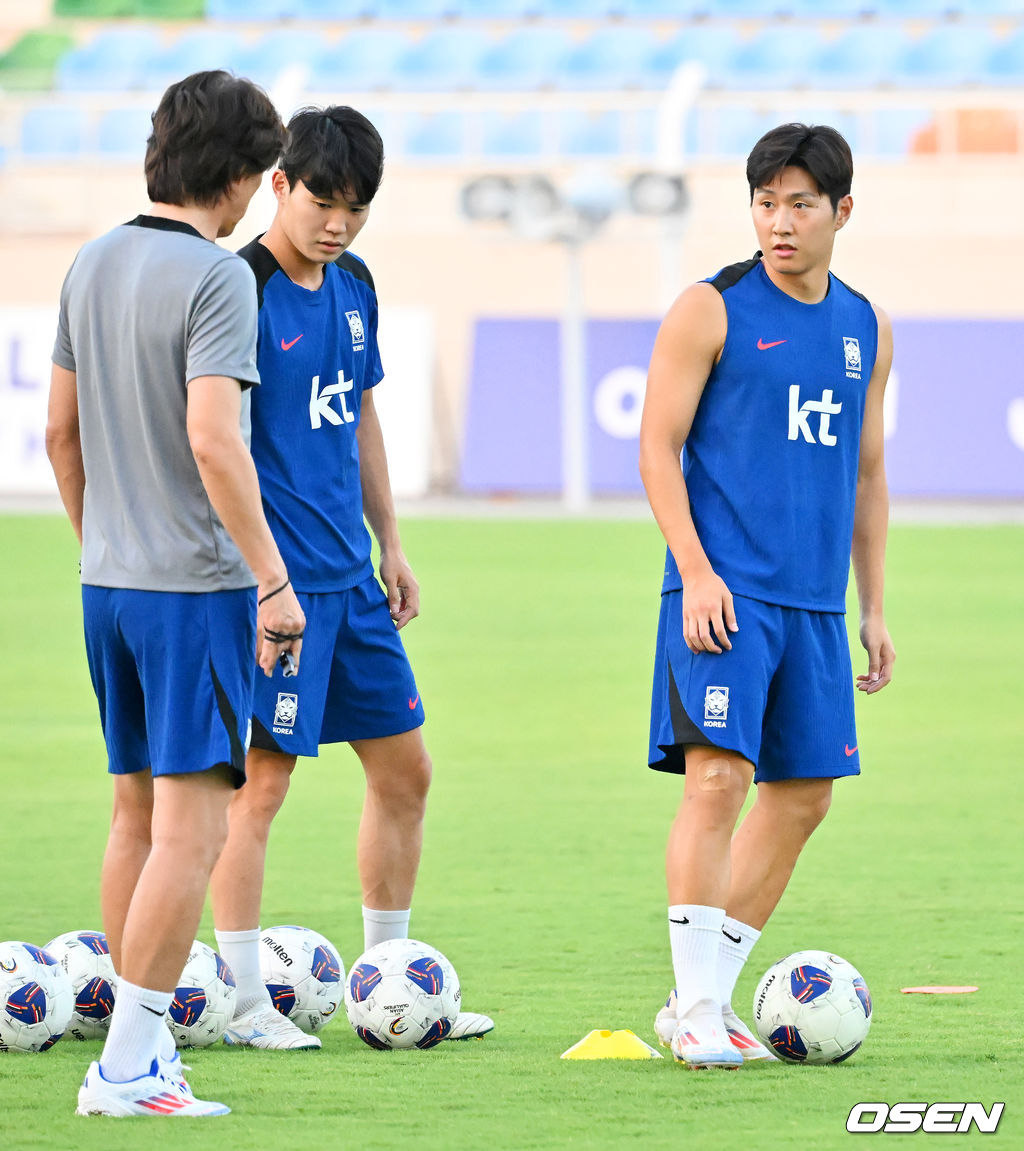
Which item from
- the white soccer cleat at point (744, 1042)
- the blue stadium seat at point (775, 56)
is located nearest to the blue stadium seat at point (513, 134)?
the blue stadium seat at point (775, 56)

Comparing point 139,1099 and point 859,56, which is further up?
point 859,56

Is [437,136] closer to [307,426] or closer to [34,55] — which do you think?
[34,55]

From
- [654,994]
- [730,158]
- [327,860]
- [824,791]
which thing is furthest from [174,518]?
[730,158]

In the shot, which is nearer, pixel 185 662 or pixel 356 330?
pixel 185 662

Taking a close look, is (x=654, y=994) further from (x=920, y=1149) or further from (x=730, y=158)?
(x=730, y=158)

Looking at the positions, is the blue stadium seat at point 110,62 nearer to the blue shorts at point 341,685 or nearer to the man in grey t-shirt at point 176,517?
the blue shorts at point 341,685

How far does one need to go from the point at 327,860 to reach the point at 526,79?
946 inches

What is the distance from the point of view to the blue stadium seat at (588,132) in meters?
27.9

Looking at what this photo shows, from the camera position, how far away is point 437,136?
2842 centimetres

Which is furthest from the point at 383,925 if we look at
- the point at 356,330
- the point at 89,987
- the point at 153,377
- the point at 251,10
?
the point at 251,10

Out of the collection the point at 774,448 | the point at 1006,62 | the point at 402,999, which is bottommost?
the point at 402,999

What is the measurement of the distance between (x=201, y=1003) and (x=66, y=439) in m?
1.36

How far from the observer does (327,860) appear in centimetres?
730

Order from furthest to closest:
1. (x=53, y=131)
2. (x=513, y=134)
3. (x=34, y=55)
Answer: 1. (x=34, y=55)
2. (x=53, y=131)
3. (x=513, y=134)
